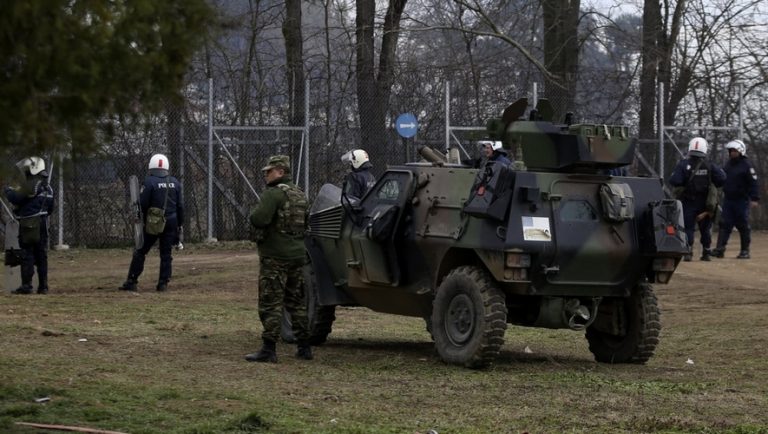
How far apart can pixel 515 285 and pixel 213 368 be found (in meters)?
2.58

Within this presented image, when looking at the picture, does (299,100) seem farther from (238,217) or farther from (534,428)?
(534,428)

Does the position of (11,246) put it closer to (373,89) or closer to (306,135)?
(306,135)

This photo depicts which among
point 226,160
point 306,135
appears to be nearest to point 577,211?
point 306,135

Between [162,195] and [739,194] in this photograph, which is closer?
[162,195]

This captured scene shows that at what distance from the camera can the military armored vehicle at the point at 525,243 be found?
11672 millimetres

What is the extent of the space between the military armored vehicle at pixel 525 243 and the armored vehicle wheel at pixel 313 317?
0.62 m

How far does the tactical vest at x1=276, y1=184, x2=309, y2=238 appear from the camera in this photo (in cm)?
1200

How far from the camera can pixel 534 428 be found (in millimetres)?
8891

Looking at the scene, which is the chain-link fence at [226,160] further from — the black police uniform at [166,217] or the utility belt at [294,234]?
the utility belt at [294,234]

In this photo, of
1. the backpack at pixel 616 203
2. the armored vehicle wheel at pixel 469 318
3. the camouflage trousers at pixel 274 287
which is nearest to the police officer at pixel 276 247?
the camouflage trousers at pixel 274 287

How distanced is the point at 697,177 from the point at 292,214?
39.6 ft

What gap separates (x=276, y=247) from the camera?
12031mm

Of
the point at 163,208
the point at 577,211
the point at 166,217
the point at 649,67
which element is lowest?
the point at 166,217

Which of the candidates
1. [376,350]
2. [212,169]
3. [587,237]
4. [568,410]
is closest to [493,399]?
[568,410]
